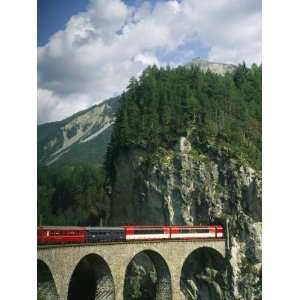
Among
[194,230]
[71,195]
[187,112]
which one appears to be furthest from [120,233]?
[71,195]

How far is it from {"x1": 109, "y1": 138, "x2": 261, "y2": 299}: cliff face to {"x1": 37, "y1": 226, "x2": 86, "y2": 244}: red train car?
9437 mm

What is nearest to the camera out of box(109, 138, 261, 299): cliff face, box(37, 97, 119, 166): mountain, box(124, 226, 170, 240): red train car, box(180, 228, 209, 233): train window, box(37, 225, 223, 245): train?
box(37, 225, 223, 245): train

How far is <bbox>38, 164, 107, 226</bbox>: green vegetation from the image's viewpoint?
130 ft

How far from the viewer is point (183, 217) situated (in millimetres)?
29578

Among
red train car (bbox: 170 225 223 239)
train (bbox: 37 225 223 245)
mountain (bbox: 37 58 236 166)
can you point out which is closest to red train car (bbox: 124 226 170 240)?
train (bbox: 37 225 223 245)

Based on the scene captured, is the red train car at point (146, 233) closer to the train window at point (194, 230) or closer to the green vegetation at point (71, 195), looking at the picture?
the train window at point (194, 230)

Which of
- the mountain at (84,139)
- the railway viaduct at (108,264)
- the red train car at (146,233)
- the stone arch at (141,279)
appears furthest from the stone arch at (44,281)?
the mountain at (84,139)

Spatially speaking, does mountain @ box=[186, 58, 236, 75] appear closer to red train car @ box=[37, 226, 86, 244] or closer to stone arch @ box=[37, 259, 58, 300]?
red train car @ box=[37, 226, 86, 244]

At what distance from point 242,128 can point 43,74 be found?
609 inches

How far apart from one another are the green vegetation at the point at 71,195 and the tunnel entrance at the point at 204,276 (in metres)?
11.2

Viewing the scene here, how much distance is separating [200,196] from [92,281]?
745cm

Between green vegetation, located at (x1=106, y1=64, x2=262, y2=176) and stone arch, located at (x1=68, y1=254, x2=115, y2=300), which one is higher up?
green vegetation, located at (x1=106, y1=64, x2=262, y2=176)
